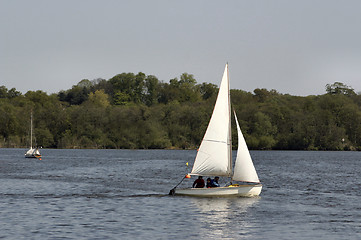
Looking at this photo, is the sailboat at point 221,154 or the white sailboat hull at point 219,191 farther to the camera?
the sailboat at point 221,154

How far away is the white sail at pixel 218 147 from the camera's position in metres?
48.4

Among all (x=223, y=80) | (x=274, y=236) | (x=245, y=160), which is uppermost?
(x=223, y=80)

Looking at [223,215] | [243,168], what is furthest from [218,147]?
[223,215]

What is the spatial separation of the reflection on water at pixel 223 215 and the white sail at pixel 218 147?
2.48 metres

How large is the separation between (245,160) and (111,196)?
12496mm

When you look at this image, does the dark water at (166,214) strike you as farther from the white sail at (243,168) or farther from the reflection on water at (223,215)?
the white sail at (243,168)

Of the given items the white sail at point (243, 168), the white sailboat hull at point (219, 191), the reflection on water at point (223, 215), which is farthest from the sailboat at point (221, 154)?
the reflection on water at point (223, 215)

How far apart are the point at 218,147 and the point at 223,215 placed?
9.42 m

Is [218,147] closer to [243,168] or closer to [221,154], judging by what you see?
[221,154]

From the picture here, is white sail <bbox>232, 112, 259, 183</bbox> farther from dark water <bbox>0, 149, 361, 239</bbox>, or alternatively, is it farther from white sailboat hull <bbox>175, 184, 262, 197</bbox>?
dark water <bbox>0, 149, 361, 239</bbox>

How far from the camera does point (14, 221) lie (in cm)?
3662

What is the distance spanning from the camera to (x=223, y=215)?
4016 cm

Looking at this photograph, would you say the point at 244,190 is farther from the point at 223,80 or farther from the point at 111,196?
the point at 111,196

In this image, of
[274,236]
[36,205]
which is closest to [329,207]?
[274,236]
